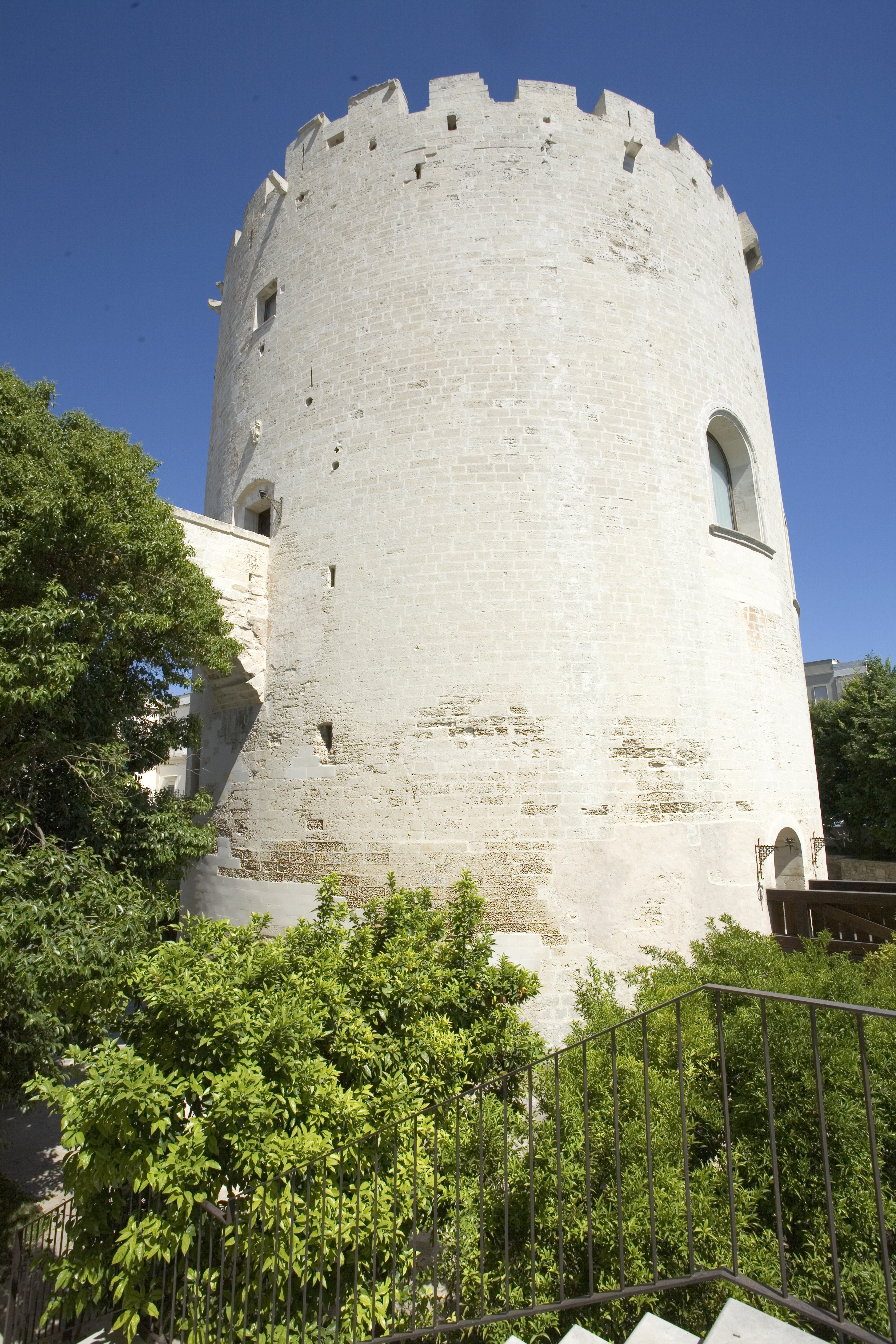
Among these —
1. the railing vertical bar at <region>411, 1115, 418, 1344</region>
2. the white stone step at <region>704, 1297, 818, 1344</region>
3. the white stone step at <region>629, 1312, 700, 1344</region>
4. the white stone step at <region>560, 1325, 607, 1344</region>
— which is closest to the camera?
the white stone step at <region>704, 1297, 818, 1344</region>

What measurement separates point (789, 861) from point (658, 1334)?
7.51 metres

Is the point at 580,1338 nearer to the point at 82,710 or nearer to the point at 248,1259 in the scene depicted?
the point at 248,1259

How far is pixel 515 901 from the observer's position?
7.50m

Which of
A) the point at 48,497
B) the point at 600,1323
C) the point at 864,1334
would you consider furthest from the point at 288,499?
the point at 864,1334

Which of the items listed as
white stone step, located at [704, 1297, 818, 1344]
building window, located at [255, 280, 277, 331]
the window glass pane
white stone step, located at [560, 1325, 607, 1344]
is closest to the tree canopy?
white stone step, located at [560, 1325, 607, 1344]

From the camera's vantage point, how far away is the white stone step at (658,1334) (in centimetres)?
273

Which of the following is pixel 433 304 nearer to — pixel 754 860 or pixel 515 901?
pixel 515 901

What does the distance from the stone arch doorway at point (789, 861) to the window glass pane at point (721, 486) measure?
162 inches

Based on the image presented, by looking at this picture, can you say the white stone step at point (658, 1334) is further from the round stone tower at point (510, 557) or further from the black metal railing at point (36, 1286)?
the round stone tower at point (510, 557)

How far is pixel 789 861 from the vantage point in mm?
9391

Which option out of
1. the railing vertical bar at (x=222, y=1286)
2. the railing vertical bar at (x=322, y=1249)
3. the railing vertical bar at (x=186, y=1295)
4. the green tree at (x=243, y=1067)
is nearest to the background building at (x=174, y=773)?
the green tree at (x=243, y=1067)

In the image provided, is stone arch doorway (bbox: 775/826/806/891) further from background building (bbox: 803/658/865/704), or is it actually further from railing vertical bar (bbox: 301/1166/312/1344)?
background building (bbox: 803/658/865/704)

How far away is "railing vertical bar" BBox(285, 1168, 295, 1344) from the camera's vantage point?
3.39m

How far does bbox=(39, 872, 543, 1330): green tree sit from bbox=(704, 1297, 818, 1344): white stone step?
2.21 metres
